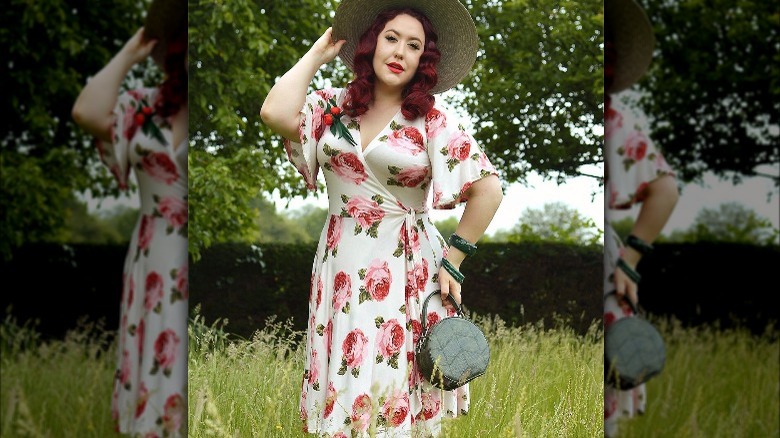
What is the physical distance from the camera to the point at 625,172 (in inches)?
94.9

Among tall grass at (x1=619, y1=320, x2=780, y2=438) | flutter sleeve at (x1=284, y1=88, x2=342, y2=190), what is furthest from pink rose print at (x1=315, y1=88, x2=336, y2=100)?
tall grass at (x1=619, y1=320, x2=780, y2=438)

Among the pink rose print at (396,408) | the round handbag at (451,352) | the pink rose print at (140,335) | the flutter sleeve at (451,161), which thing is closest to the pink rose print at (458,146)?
the flutter sleeve at (451,161)

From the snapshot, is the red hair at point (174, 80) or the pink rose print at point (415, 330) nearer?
the red hair at point (174, 80)

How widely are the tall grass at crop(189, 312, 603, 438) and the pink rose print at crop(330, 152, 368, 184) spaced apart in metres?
0.99

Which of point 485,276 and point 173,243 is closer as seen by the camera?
point 173,243

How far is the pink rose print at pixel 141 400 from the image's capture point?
8.63 ft

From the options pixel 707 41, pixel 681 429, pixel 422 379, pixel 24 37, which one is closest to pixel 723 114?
pixel 707 41

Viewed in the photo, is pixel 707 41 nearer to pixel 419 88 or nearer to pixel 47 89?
pixel 419 88

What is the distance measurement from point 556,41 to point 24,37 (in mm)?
2297

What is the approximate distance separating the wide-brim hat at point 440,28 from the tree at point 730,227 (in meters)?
1.11

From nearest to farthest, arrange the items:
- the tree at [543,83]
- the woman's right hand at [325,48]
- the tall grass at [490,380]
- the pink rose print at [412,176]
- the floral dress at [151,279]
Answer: the floral dress at [151,279] → the pink rose print at [412,176] → the woman's right hand at [325,48] → the tall grass at [490,380] → the tree at [543,83]

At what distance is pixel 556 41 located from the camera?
12.0 feet

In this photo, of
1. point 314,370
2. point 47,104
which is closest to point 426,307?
point 314,370

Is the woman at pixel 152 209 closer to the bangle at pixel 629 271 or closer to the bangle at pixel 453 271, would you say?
the bangle at pixel 453 271
